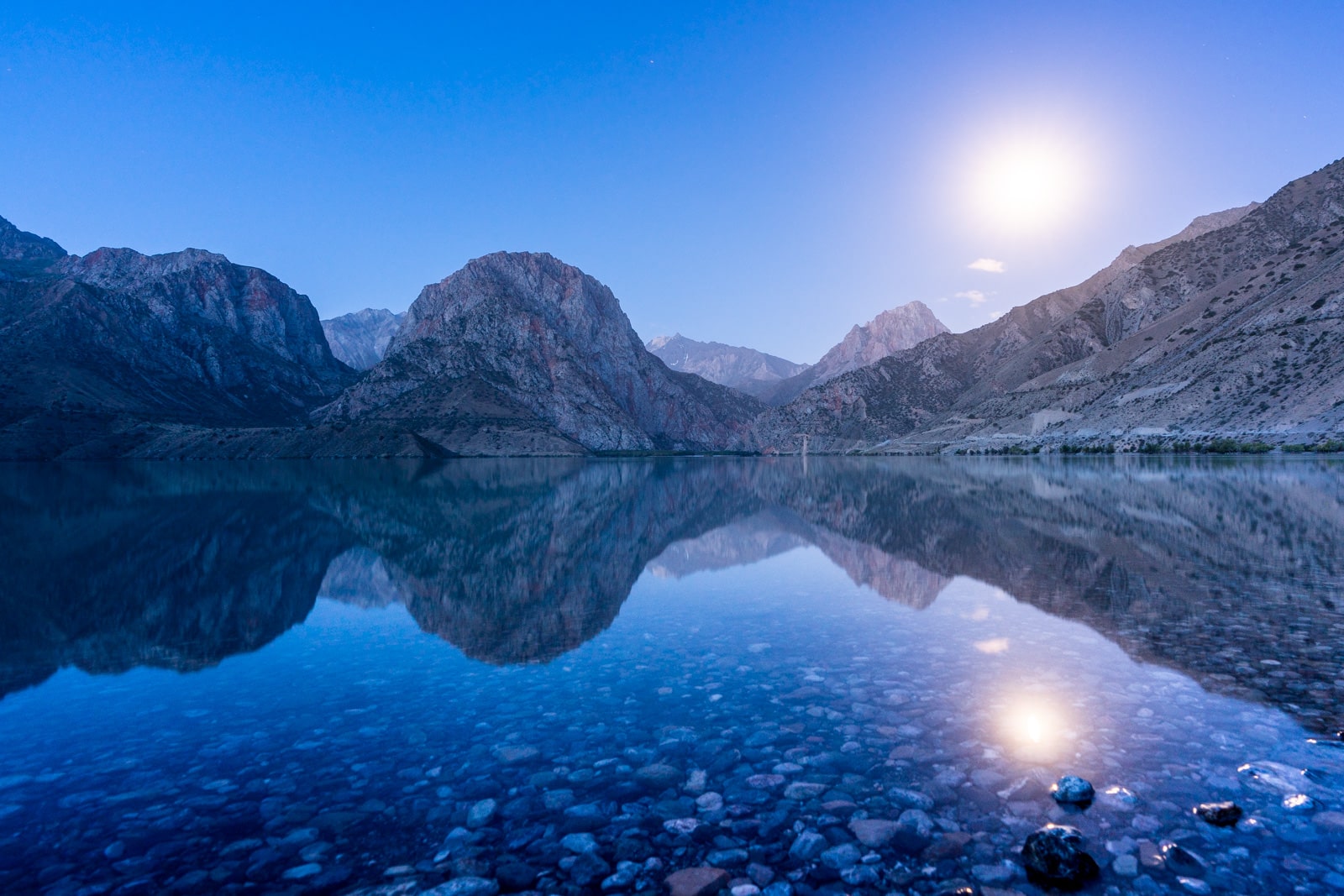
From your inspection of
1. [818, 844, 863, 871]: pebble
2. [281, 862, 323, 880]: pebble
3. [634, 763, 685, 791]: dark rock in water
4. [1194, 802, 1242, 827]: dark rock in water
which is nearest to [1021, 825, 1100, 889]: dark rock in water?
[818, 844, 863, 871]: pebble

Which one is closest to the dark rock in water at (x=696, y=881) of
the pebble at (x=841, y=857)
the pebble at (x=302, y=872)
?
the pebble at (x=841, y=857)

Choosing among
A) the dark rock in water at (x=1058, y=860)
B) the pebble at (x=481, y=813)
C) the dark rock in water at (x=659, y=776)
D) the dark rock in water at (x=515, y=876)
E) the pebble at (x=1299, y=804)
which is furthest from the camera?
the dark rock in water at (x=659, y=776)

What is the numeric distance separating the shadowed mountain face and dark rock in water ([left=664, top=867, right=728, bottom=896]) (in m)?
7.57

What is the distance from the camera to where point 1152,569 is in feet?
63.7

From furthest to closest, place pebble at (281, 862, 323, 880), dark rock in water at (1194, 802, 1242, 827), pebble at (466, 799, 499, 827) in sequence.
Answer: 1. pebble at (466, 799, 499, 827)
2. dark rock in water at (1194, 802, 1242, 827)
3. pebble at (281, 862, 323, 880)

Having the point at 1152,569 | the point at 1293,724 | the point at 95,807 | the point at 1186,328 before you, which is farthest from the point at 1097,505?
the point at 1186,328

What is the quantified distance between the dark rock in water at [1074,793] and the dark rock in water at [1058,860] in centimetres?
101

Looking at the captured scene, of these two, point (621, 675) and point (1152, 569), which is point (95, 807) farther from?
point (1152, 569)

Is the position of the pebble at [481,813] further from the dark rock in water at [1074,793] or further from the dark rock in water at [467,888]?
the dark rock in water at [1074,793]

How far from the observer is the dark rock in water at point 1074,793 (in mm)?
7391

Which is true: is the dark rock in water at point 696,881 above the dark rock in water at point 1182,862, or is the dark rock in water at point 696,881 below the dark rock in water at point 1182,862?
above

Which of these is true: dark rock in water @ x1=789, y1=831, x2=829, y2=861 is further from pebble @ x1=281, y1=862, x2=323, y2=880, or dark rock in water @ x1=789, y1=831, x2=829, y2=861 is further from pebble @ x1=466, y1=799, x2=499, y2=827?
pebble @ x1=281, y1=862, x2=323, y2=880

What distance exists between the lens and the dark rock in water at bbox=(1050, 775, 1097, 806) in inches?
291

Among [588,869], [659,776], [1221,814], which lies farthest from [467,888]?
[1221,814]
